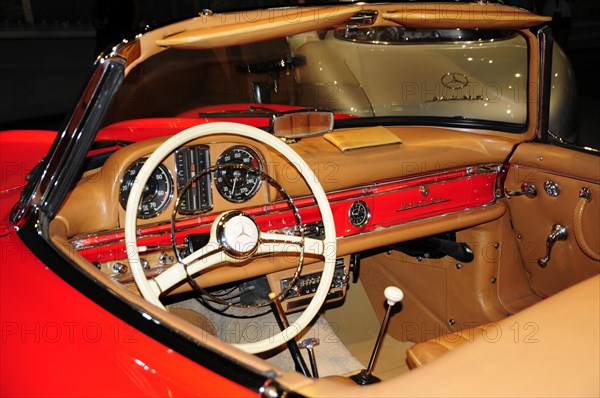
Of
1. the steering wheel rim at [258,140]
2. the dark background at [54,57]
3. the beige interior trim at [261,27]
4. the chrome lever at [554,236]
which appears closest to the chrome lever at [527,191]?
the chrome lever at [554,236]

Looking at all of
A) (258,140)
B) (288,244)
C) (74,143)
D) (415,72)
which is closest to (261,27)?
(258,140)

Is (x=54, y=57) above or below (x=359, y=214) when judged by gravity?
below

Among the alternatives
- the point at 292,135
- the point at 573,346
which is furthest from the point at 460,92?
the point at 573,346

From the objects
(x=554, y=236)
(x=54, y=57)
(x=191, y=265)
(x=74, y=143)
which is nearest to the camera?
(x=74, y=143)

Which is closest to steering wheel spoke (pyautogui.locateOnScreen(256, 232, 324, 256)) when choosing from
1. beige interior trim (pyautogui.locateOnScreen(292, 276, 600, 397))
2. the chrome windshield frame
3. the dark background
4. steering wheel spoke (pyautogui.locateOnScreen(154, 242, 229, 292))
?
steering wheel spoke (pyautogui.locateOnScreen(154, 242, 229, 292))

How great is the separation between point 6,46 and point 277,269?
10009 mm

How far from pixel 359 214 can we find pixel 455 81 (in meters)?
2.88

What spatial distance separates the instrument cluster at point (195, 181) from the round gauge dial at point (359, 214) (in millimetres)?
399

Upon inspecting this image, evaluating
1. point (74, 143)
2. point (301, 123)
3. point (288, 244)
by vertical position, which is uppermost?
point (74, 143)

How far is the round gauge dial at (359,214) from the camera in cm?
243

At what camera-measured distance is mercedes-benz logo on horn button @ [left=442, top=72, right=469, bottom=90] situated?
4.97 meters

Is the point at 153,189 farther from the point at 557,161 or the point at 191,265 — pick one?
the point at 557,161

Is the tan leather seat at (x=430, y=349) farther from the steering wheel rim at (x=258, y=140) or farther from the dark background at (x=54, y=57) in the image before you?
the dark background at (x=54, y=57)

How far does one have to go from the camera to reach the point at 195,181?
2.09 m
